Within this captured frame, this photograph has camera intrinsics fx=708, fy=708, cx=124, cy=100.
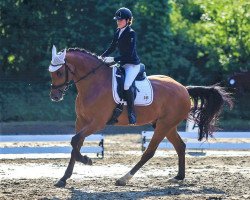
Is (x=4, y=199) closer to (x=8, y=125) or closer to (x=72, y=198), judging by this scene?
(x=72, y=198)

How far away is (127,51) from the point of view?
11047 millimetres

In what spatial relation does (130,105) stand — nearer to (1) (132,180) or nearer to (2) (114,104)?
(2) (114,104)

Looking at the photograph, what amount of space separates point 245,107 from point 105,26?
5.91 metres

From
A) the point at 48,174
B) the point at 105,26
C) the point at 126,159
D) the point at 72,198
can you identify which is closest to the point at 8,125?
the point at 105,26

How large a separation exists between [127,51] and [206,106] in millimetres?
2197

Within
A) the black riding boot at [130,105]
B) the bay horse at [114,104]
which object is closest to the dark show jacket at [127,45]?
the bay horse at [114,104]

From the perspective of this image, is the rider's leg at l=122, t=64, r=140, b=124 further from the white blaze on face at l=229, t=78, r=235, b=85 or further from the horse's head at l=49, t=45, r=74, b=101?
the white blaze on face at l=229, t=78, r=235, b=85

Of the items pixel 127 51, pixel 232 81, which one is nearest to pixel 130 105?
pixel 127 51

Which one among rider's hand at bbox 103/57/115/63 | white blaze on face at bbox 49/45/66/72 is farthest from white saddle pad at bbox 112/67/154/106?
white blaze on face at bbox 49/45/66/72

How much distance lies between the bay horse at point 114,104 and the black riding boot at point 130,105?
9 cm

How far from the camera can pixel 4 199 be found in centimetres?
902

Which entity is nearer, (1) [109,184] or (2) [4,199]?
(2) [4,199]

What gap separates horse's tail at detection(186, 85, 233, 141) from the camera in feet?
40.7

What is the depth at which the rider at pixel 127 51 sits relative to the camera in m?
11.0
